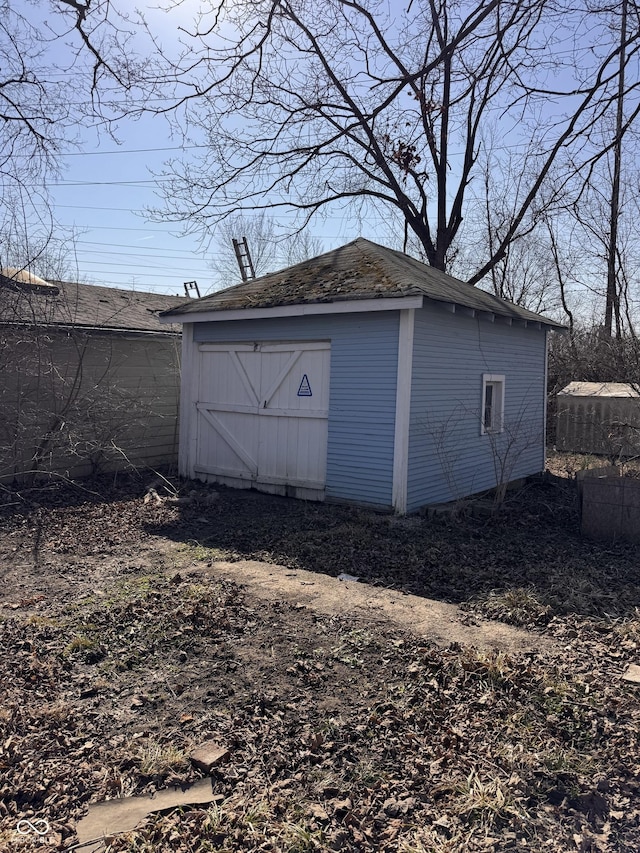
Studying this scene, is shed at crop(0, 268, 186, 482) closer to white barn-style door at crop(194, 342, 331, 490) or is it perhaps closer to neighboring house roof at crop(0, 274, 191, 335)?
neighboring house roof at crop(0, 274, 191, 335)

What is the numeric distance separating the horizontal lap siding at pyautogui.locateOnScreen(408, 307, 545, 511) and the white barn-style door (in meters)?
1.36

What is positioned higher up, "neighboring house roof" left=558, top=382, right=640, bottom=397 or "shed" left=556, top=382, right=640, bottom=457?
"neighboring house roof" left=558, top=382, right=640, bottom=397

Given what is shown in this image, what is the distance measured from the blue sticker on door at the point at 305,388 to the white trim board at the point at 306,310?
923mm

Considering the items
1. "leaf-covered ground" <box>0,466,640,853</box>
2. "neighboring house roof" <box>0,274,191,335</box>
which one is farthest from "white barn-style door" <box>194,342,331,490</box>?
"leaf-covered ground" <box>0,466,640,853</box>

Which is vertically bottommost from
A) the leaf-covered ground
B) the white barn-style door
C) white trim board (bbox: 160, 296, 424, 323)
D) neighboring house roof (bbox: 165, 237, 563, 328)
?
the leaf-covered ground

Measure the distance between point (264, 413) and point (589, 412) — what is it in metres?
8.76

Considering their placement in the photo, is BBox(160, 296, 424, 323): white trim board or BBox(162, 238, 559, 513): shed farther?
BBox(162, 238, 559, 513): shed

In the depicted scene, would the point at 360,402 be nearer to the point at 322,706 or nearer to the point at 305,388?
the point at 305,388

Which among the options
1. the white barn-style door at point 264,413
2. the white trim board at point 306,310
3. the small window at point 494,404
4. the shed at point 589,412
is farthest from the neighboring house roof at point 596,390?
the white trim board at point 306,310

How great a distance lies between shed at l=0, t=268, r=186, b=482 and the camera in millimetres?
9750

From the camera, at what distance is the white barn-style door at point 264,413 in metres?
9.35

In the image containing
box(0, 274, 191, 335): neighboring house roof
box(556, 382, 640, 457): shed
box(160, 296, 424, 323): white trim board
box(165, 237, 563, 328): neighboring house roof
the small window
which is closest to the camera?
box(160, 296, 424, 323): white trim board

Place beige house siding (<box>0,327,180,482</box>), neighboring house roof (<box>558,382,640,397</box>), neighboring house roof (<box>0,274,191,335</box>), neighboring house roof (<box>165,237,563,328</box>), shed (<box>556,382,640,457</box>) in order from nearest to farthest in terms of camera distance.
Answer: neighboring house roof (<box>165,237,563,328</box>)
neighboring house roof (<box>0,274,191,335</box>)
beige house siding (<box>0,327,180,482</box>)
shed (<box>556,382,640,457</box>)
neighboring house roof (<box>558,382,640,397</box>)

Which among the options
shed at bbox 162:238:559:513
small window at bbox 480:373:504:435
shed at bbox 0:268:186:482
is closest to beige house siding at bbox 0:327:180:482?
shed at bbox 0:268:186:482
